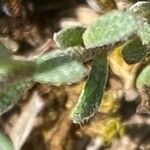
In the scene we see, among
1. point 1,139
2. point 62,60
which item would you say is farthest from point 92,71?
point 1,139

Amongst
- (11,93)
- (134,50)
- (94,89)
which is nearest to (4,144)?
(11,93)

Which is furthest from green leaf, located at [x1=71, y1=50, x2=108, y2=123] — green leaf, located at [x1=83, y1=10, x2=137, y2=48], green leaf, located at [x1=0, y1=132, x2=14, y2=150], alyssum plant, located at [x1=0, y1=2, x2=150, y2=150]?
green leaf, located at [x1=0, y1=132, x2=14, y2=150]

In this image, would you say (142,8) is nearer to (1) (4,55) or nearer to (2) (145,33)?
(2) (145,33)

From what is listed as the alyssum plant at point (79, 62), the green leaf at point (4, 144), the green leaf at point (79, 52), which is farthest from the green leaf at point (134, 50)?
the green leaf at point (4, 144)

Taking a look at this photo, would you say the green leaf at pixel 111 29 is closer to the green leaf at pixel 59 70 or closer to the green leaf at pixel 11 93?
the green leaf at pixel 59 70

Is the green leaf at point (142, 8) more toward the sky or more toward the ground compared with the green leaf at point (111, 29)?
more toward the ground
